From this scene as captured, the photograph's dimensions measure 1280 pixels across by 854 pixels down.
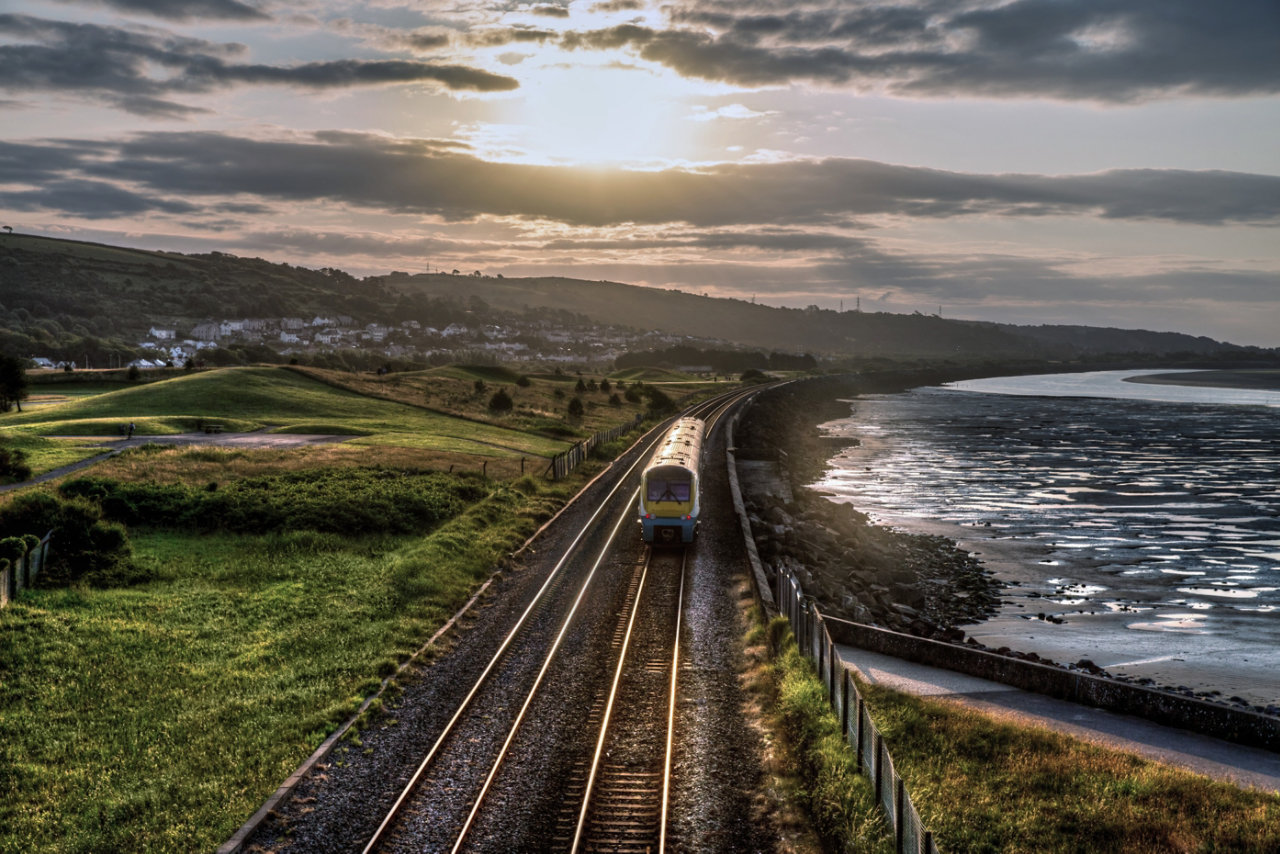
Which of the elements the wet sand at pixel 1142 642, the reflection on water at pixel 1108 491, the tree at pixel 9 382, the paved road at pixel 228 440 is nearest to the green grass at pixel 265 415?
the tree at pixel 9 382

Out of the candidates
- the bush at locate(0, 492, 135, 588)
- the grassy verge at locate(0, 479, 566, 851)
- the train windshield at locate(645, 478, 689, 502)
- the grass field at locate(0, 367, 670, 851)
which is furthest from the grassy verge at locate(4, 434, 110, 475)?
the train windshield at locate(645, 478, 689, 502)

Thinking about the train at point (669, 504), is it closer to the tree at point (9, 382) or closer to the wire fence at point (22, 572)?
the wire fence at point (22, 572)

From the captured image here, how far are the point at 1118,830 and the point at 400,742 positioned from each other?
12.0 m

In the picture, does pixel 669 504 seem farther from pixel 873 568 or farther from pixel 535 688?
pixel 535 688

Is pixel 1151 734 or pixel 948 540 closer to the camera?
pixel 1151 734

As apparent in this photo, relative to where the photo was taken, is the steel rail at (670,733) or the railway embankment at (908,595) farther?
the railway embankment at (908,595)

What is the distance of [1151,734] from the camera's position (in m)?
18.8

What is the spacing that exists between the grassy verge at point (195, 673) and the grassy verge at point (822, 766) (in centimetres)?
863

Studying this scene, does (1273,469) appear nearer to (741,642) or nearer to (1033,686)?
(1033,686)

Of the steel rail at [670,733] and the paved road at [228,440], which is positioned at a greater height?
the paved road at [228,440]

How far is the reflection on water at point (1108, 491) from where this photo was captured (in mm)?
37656

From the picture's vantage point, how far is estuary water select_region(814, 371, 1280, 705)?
28.8 metres

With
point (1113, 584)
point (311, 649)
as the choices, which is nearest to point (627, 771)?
point (311, 649)

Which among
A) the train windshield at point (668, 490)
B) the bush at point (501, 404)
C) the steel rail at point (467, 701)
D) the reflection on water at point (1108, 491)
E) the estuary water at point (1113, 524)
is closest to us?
the steel rail at point (467, 701)
